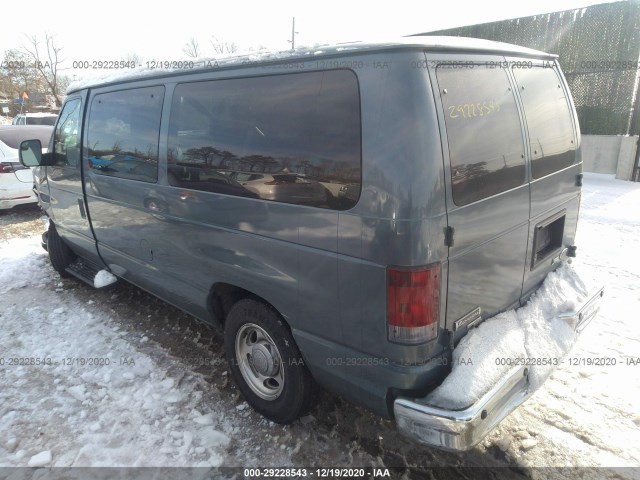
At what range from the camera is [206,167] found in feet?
8.82

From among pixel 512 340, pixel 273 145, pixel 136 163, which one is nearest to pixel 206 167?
pixel 273 145

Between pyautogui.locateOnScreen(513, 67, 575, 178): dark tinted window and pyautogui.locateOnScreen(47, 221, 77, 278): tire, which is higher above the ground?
pyautogui.locateOnScreen(513, 67, 575, 178): dark tinted window

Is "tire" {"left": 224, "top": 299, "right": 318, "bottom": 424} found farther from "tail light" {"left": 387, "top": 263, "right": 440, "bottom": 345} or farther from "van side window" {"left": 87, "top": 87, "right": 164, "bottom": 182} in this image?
"van side window" {"left": 87, "top": 87, "right": 164, "bottom": 182}

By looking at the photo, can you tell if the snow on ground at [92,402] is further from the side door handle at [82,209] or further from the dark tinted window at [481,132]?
the dark tinted window at [481,132]

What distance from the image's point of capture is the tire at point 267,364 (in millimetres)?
2523

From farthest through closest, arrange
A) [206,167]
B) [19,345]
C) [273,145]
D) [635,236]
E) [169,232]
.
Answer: [635,236] → [19,345] → [169,232] → [206,167] → [273,145]

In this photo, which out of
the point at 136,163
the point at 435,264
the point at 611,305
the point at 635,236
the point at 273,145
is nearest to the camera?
the point at 435,264

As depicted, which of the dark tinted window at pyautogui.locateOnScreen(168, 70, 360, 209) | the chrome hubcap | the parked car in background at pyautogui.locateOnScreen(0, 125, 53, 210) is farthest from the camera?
the parked car in background at pyautogui.locateOnScreen(0, 125, 53, 210)

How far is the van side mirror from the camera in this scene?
4328 mm

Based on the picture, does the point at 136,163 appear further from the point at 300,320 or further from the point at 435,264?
the point at 435,264

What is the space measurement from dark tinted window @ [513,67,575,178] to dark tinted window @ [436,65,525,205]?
0.19m

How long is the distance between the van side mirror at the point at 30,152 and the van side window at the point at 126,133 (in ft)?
2.95

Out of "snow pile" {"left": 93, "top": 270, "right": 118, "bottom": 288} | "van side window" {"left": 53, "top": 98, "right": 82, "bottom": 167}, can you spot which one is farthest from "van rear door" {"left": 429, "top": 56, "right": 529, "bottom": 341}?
"van side window" {"left": 53, "top": 98, "right": 82, "bottom": 167}

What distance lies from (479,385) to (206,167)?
77.4 inches
